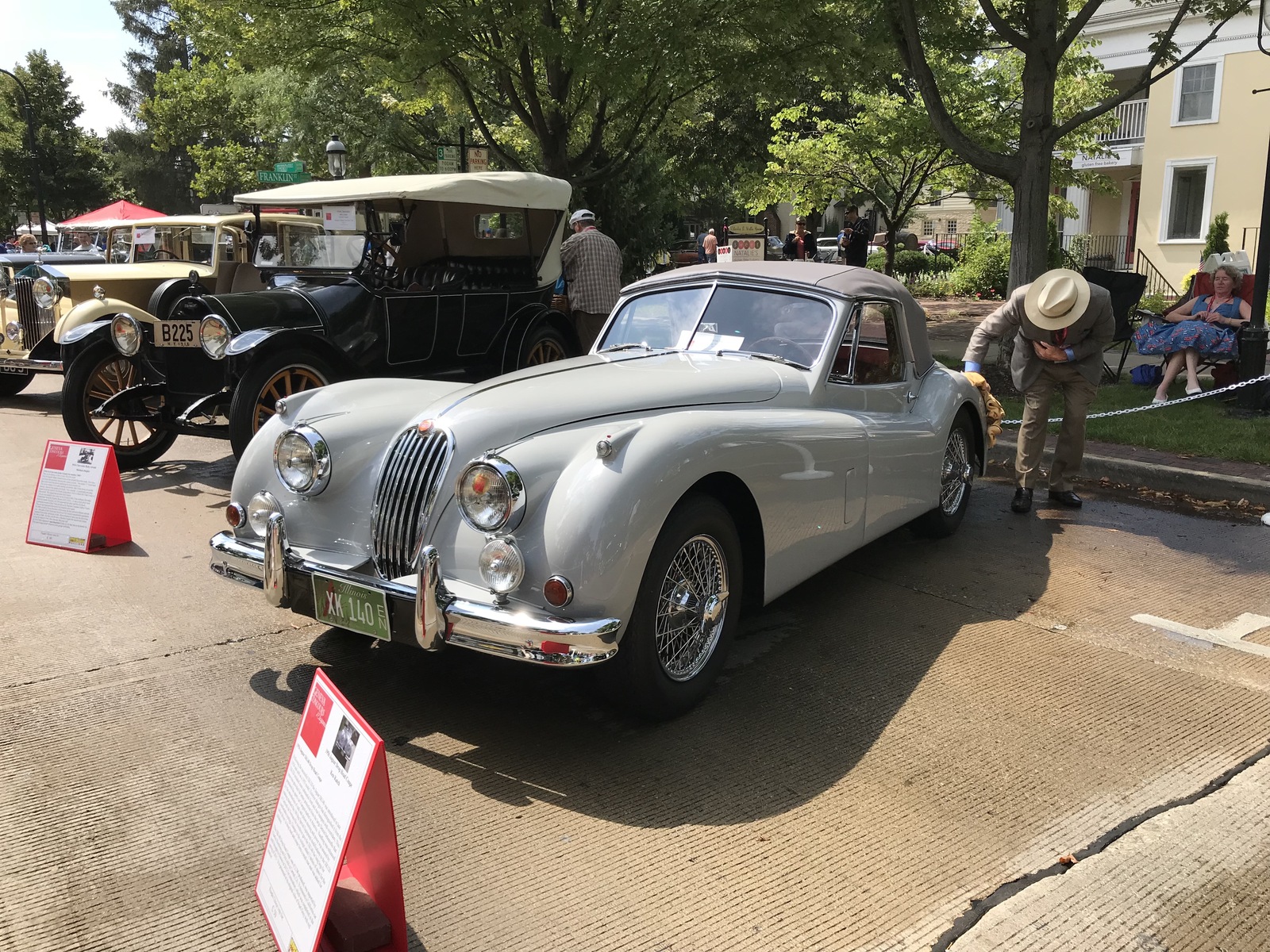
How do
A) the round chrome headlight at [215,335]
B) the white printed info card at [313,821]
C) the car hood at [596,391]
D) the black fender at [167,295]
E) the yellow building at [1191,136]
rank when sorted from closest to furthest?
the white printed info card at [313,821]
the car hood at [596,391]
the round chrome headlight at [215,335]
the black fender at [167,295]
the yellow building at [1191,136]

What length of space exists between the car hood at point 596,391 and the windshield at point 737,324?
141mm

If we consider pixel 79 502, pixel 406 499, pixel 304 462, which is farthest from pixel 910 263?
pixel 406 499

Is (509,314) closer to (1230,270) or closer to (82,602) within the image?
(82,602)

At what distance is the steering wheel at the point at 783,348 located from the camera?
4953 millimetres

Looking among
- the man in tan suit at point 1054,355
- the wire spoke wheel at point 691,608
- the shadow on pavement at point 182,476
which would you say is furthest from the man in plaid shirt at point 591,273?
the wire spoke wheel at point 691,608

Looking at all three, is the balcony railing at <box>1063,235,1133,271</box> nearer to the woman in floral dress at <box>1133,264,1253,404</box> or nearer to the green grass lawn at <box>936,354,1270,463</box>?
the woman in floral dress at <box>1133,264,1253,404</box>

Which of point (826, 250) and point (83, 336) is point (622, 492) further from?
point (826, 250)

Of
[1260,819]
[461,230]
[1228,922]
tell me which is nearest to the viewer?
[1228,922]

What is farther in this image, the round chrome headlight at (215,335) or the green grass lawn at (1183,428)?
the green grass lawn at (1183,428)

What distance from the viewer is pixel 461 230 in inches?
361

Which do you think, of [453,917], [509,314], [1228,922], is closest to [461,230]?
[509,314]

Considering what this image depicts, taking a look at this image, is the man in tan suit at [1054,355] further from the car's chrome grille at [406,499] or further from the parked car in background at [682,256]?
the parked car in background at [682,256]

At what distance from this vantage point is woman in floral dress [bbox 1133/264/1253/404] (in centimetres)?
991

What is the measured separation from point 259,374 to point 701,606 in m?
4.62
